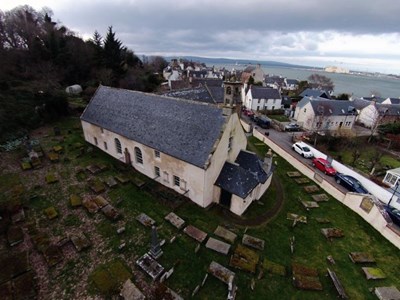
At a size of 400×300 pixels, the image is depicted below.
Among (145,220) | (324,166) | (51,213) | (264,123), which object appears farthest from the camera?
(264,123)

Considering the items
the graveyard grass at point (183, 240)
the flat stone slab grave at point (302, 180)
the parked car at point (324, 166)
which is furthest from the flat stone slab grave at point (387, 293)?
the parked car at point (324, 166)

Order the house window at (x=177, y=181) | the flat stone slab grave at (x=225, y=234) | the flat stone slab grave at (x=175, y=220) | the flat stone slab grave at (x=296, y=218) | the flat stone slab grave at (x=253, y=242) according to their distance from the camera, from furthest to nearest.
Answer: the house window at (x=177, y=181) < the flat stone slab grave at (x=296, y=218) < the flat stone slab grave at (x=175, y=220) < the flat stone slab grave at (x=225, y=234) < the flat stone slab grave at (x=253, y=242)

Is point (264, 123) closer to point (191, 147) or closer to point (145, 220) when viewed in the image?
point (191, 147)

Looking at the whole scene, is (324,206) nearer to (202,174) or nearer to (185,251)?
(202,174)

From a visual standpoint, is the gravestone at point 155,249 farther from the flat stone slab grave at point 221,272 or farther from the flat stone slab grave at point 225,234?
the flat stone slab grave at point 225,234

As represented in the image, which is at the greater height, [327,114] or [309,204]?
[327,114]

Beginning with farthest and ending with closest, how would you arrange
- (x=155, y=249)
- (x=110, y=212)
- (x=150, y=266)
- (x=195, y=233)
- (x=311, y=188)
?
(x=311, y=188) → (x=110, y=212) → (x=195, y=233) → (x=155, y=249) → (x=150, y=266)

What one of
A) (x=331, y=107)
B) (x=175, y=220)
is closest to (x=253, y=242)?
(x=175, y=220)
